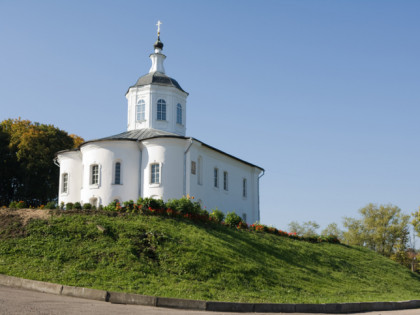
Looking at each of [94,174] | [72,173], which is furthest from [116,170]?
[72,173]

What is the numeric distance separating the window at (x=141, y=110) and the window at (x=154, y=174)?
604 cm

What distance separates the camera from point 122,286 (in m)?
12.7

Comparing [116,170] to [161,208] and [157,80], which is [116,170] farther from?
[161,208]

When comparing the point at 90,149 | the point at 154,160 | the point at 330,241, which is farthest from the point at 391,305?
the point at 90,149

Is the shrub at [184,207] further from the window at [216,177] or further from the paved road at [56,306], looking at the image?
the window at [216,177]

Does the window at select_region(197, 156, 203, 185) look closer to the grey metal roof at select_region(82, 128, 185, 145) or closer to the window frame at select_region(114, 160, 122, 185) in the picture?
the grey metal roof at select_region(82, 128, 185, 145)

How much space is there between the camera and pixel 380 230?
1984 inches

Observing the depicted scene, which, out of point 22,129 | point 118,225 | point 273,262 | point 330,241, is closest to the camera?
point 118,225

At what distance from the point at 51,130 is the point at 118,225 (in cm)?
2840

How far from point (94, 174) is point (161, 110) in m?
7.23

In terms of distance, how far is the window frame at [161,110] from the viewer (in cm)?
3519

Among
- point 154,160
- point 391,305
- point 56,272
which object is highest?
point 154,160

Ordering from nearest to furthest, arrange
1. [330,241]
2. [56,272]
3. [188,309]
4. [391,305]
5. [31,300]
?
[31,300] → [188,309] → [56,272] → [391,305] → [330,241]

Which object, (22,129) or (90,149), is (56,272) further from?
(22,129)
